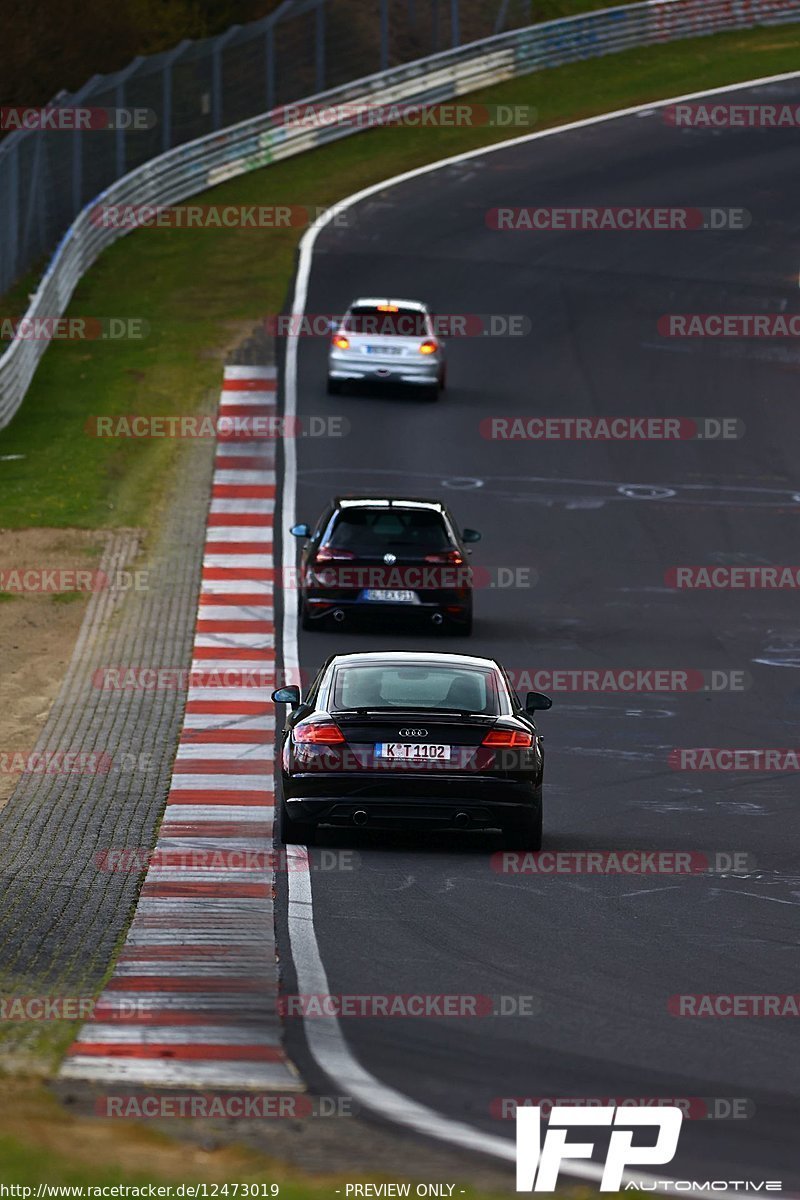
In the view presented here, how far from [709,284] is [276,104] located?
1548 centimetres

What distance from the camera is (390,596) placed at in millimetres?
22750

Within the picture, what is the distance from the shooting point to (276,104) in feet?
177

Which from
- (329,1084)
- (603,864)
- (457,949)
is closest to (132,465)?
(603,864)

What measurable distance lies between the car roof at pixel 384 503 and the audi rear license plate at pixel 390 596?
1.01 m

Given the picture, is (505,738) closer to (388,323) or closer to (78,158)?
(388,323)

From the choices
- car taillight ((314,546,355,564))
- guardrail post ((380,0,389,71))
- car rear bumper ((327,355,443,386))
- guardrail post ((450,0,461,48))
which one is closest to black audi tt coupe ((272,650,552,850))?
car taillight ((314,546,355,564))

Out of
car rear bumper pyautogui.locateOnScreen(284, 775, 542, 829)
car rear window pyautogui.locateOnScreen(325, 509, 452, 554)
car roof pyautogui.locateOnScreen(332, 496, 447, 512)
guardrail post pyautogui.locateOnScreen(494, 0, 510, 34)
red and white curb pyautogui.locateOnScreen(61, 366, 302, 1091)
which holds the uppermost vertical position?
guardrail post pyautogui.locateOnScreen(494, 0, 510, 34)

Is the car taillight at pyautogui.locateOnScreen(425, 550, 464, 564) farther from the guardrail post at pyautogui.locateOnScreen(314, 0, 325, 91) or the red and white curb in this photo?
the guardrail post at pyautogui.locateOnScreen(314, 0, 325, 91)

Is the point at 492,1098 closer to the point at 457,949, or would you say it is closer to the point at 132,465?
the point at 457,949

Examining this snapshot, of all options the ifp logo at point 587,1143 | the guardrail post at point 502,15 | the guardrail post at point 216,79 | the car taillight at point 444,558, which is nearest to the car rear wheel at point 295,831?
the ifp logo at point 587,1143

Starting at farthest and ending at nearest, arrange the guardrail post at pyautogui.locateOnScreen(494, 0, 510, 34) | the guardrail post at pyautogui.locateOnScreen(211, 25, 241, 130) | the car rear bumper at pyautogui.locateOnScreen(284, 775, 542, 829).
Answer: the guardrail post at pyautogui.locateOnScreen(494, 0, 510, 34) < the guardrail post at pyautogui.locateOnScreen(211, 25, 241, 130) < the car rear bumper at pyautogui.locateOnScreen(284, 775, 542, 829)

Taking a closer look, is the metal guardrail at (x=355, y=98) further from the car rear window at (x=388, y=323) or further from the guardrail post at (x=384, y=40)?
the car rear window at (x=388, y=323)

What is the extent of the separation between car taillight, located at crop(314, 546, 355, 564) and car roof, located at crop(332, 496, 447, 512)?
59cm

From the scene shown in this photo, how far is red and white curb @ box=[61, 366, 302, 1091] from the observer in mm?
8859
